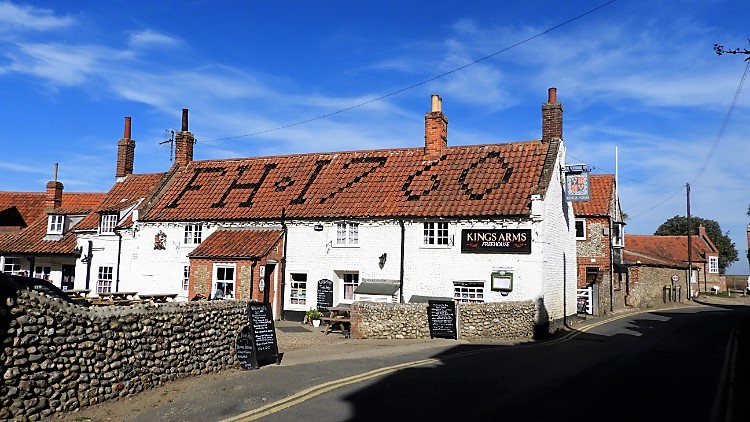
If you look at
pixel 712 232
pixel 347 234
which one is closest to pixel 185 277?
pixel 347 234

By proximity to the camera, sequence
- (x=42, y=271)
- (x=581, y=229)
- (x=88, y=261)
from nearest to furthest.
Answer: (x=88, y=261), (x=42, y=271), (x=581, y=229)

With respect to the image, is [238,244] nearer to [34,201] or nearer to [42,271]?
[42,271]

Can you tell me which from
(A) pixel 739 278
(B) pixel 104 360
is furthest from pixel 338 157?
(A) pixel 739 278

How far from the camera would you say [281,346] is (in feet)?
62.1

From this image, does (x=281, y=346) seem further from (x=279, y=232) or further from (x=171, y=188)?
(x=171, y=188)

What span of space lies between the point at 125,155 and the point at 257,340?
27.3 m

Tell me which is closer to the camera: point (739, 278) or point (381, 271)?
point (381, 271)

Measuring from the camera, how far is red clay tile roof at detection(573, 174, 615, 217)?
3675 cm

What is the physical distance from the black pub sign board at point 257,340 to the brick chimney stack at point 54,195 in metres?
29.0

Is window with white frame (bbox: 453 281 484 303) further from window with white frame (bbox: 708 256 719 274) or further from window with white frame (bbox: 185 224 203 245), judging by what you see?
window with white frame (bbox: 708 256 719 274)

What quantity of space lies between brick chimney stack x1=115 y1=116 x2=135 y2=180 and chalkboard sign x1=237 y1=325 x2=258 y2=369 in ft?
87.0

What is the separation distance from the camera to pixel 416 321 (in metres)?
21.1

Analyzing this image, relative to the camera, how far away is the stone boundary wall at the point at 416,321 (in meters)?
21.0

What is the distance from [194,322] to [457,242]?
13.4 meters
